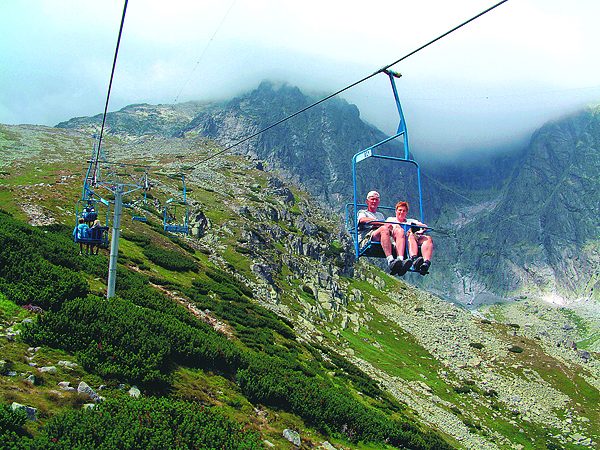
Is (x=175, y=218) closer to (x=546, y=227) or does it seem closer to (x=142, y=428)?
(x=142, y=428)

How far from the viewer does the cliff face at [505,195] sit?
156875mm

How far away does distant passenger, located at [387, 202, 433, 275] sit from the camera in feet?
30.5

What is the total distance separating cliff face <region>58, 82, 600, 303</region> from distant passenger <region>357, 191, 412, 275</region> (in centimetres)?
16063

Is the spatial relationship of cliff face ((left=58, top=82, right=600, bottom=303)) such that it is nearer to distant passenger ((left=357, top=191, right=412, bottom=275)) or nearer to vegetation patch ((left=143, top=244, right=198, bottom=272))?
vegetation patch ((left=143, top=244, right=198, bottom=272))

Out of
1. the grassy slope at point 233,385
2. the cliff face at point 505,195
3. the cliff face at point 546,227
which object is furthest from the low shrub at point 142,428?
the cliff face at point 546,227

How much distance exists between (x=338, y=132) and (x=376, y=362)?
170 m

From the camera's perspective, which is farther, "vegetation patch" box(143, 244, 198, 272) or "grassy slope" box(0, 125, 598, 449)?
"vegetation patch" box(143, 244, 198, 272)

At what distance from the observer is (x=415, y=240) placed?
9.47 m

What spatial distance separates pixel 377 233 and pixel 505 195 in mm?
213008

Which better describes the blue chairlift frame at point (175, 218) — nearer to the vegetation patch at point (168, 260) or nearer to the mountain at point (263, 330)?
the mountain at point (263, 330)

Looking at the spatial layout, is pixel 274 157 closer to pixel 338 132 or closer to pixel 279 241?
pixel 338 132

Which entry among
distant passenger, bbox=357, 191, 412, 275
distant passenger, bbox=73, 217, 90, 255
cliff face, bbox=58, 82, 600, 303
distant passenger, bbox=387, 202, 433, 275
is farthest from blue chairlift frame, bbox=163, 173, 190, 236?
cliff face, bbox=58, 82, 600, 303

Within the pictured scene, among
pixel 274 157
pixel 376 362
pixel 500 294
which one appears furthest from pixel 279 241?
pixel 500 294

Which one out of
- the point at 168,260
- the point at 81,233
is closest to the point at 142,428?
the point at 81,233
